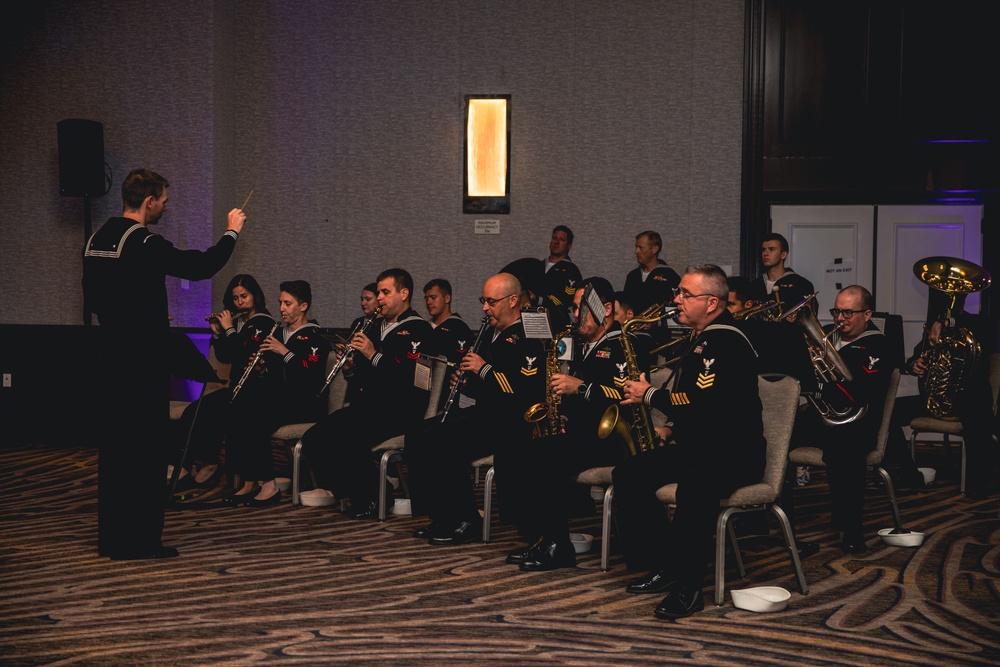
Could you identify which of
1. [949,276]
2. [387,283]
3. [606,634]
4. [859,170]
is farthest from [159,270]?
[859,170]

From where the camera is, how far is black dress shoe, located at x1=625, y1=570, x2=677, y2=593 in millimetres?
3900

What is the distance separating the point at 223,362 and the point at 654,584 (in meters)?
3.32

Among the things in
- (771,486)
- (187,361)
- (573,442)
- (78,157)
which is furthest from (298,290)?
(78,157)

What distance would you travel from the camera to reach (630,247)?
837 centimetres

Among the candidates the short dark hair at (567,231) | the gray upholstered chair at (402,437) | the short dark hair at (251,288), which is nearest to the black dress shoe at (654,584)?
the gray upholstered chair at (402,437)

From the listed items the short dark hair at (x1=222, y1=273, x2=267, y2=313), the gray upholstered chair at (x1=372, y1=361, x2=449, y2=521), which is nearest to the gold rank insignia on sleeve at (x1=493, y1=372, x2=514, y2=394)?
the gray upholstered chair at (x1=372, y1=361, x2=449, y2=521)

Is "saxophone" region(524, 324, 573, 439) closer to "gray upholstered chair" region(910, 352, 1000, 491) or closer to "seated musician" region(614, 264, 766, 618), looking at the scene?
"seated musician" region(614, 264, 766, 618)

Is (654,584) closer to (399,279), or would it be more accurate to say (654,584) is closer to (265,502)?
(399,279)

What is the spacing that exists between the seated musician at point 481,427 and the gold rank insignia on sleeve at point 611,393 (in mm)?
409

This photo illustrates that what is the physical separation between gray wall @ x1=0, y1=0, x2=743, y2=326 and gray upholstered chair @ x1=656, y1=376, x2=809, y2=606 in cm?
444

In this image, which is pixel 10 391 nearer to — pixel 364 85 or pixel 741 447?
pixel 364 85

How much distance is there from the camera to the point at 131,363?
430 cm

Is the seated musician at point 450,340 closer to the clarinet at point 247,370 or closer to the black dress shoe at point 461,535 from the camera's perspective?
the black dress shoe at point 461,535

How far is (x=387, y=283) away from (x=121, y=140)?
4102 millimetres
